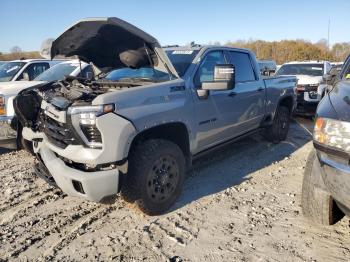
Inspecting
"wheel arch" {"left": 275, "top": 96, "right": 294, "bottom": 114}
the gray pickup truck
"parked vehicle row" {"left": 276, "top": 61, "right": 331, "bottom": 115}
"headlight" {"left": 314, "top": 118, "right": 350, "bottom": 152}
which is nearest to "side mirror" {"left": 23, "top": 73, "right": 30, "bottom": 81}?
the gray pickup truck

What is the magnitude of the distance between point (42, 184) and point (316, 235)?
355 cm

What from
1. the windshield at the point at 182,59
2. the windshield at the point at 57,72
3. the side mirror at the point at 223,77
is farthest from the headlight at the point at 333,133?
the windshield at the point at 57,72

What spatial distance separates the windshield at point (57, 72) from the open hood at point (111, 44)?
2831mm

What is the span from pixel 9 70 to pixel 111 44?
16.8 ft

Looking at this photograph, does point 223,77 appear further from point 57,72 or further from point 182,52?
point 57,72

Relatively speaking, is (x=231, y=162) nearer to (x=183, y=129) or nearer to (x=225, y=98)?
(x=225, y=98)

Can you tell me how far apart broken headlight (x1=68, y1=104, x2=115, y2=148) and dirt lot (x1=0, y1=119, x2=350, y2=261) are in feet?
3.25

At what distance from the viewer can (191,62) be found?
14.0 feet

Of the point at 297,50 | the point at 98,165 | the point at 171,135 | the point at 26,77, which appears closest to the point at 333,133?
the point at 171,135

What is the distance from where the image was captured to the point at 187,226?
3.58m

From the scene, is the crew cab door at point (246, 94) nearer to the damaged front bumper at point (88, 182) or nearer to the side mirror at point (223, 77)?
the side mirror at point (223, 77)

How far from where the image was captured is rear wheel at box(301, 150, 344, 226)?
3283 millimetres

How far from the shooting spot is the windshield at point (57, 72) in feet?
24.0

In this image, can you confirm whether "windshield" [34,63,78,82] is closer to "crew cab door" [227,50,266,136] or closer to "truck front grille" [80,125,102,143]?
"crew cab door" [227,50,266,136]
